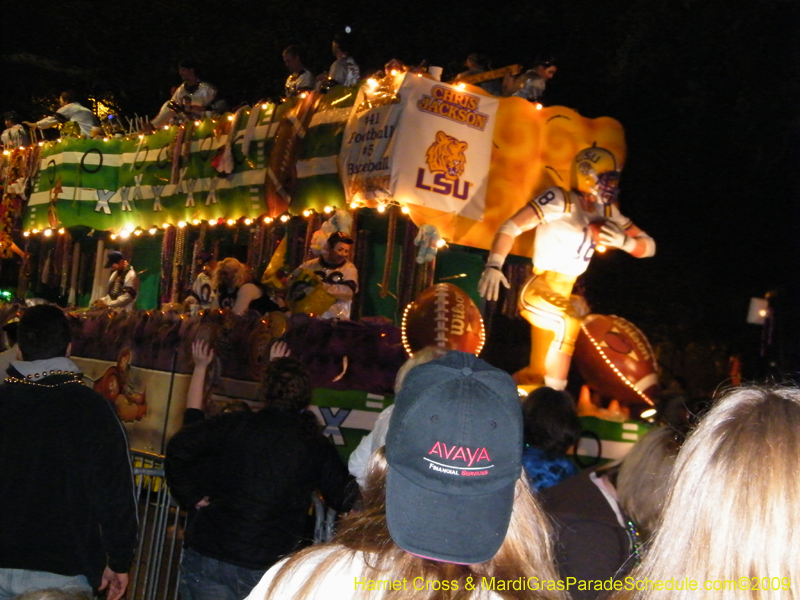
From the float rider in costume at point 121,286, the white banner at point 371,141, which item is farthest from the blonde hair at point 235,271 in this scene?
the float rider in costume at point 121,286

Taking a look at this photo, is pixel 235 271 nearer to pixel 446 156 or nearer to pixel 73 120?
pixel 446 156

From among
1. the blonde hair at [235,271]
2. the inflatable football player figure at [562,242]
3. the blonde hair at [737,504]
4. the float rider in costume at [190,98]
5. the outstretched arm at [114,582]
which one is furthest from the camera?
the float rider in costume at [190,98]

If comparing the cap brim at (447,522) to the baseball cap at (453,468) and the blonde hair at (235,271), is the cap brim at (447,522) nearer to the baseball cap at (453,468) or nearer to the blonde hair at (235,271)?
the baseball cap at (453,468)

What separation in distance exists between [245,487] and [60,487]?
75cm

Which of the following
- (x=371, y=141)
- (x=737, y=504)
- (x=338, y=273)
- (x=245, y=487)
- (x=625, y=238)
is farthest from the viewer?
(x=338, y=273)

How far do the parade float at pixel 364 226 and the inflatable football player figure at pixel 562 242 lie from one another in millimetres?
331

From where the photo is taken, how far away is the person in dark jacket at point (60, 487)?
11.1 feet

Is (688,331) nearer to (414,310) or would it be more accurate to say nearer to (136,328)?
(414,310)

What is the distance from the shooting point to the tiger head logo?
8.17 meters

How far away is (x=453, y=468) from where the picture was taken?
1539mm

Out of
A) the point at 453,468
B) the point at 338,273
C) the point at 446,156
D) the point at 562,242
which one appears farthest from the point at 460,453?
the point at 338,273

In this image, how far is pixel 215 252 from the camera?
13609 mm

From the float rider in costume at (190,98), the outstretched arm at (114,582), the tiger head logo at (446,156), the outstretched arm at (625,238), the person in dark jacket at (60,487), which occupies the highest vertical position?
the float rider in costume at (190,98)

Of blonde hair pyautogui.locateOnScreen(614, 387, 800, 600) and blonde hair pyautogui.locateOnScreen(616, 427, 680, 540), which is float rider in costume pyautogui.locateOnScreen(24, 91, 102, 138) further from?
blonde hair pyautogui.locateOnScreen(614, 387, 800, 600)
